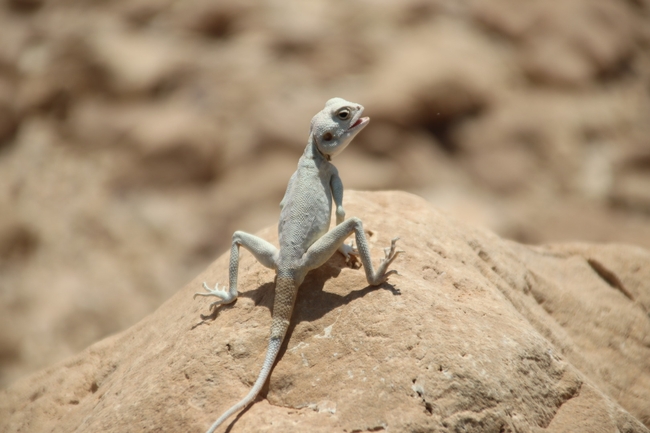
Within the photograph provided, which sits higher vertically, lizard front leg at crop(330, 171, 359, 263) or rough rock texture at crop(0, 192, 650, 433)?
lizard front leg at crop(330, 171, 359, 263)

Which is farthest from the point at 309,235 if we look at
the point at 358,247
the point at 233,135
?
the point at 233,135

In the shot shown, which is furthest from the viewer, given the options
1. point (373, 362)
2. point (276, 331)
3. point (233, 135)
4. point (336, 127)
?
point (233, 135)

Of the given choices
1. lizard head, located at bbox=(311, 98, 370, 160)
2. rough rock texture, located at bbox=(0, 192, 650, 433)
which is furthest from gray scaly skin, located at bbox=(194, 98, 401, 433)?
rough rock texture, located at bbox=(0, 192, 650, 433)

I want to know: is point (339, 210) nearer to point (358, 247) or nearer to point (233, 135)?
point (358, 247)

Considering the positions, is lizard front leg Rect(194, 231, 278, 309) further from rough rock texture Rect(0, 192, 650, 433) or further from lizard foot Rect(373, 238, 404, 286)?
lizard foot Rect(373, 238, 404, 286)

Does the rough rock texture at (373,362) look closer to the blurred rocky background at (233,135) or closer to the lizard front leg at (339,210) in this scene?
the lizard front leg at (339,210)

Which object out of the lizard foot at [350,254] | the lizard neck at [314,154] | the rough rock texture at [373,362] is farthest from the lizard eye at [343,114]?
the lizard foot at [350,254]

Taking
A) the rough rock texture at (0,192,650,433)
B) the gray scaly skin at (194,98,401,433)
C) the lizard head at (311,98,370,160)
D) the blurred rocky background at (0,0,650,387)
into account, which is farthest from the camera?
the blurred rocky background at (0,0,650,387)
